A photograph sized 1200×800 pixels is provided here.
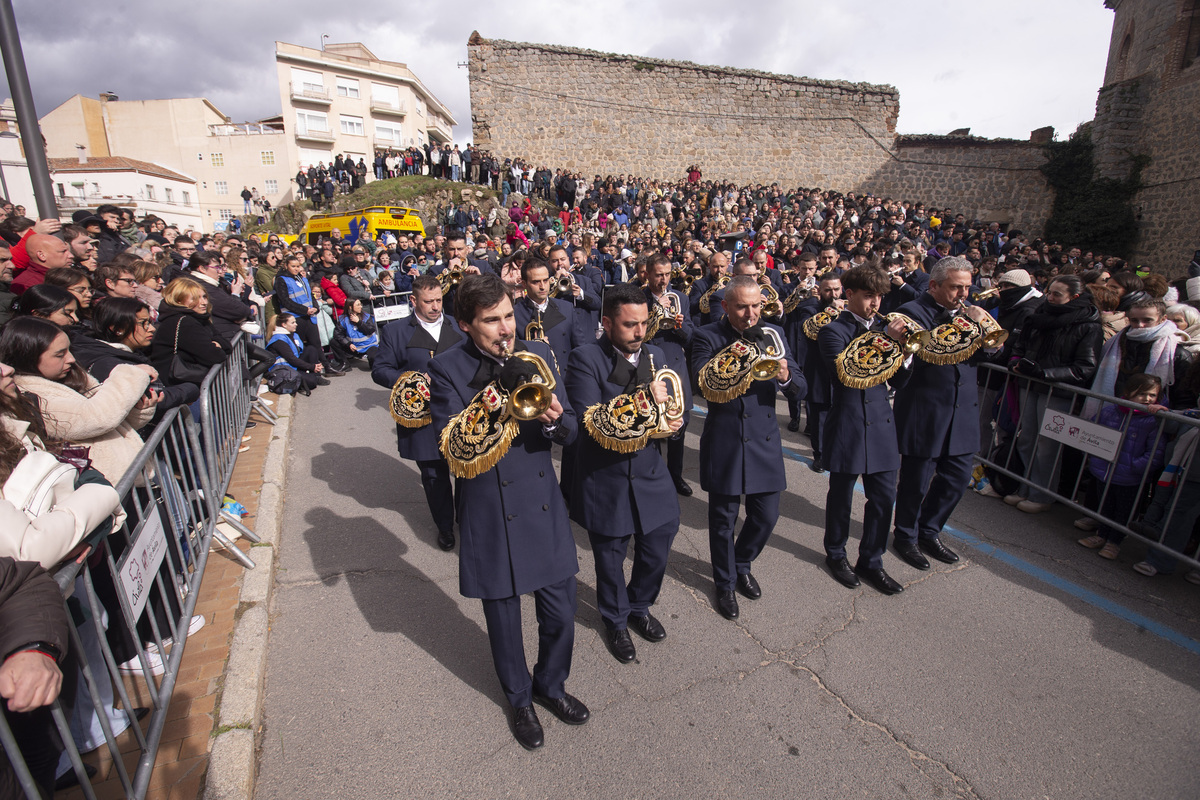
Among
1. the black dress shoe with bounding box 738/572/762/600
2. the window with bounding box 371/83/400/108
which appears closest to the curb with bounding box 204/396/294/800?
the black dress shoe with bounding box 738/572/762/600

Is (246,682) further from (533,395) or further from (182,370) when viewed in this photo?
(182,370)

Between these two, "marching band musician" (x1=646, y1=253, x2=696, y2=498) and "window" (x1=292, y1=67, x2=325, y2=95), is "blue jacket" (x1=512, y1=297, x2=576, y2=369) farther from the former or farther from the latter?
"window" (x1=292, y1=67, x2=325, y2=95)

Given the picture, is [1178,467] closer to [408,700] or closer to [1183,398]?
[1183,398]

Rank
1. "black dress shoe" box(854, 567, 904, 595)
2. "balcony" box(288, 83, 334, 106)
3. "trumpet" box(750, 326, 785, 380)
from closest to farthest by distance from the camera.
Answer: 1. "trumpet" box(750, 326, 785, 380)
2. "black dress shoe" box(854, 567, 904, 595)
3. "balcony" box(288, 83, 334, 106)

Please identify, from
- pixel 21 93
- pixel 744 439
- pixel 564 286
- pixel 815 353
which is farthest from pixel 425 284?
pixel 21 93

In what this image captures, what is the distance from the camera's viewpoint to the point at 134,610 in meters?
2.38

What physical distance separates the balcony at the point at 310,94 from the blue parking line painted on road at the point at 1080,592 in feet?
162

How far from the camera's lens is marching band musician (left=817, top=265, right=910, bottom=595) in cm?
368

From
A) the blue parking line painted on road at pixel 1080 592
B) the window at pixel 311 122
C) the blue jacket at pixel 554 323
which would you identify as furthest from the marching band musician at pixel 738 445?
the window at pixel 311 122

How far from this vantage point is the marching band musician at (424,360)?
13.5 feet

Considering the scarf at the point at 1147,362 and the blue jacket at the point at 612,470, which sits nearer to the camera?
the blue jacket at the point at 612,470

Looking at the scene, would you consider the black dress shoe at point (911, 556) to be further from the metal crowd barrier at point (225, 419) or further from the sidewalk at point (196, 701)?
the metal crowd barrier at point (225, 419)

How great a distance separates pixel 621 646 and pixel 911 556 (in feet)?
7.53

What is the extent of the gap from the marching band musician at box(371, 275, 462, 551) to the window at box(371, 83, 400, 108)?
48563mm
